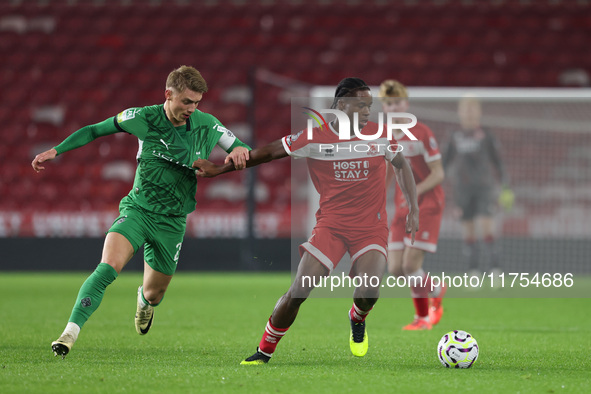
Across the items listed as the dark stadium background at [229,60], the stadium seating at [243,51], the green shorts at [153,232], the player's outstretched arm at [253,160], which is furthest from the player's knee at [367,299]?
the stadium seating at [243,51]

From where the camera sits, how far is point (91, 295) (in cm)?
505

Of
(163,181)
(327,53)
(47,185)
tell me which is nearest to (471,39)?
(327,53)

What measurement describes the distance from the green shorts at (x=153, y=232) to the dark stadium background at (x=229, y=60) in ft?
29.3

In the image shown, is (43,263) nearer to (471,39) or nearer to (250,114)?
(250,114)

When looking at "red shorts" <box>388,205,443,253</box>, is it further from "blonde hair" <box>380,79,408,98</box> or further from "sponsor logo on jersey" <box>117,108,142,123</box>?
"sponsor logo on jersey" <box>117,108,142,123</box>

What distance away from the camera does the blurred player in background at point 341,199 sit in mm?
4992

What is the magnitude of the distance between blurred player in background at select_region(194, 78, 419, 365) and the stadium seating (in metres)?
10.7

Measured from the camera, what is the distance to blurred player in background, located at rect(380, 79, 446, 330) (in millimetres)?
6883

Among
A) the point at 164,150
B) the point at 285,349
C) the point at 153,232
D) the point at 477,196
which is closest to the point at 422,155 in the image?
the point at 285,349

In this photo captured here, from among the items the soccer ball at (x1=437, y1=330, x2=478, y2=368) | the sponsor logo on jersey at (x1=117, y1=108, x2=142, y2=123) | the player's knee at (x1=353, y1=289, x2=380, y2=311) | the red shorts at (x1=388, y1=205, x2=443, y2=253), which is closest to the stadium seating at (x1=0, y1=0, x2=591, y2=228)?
the red shorts at (x1=388, y1=205, x2=443, y2=253)

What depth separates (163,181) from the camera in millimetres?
5512

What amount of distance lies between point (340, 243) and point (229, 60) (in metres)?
12.7

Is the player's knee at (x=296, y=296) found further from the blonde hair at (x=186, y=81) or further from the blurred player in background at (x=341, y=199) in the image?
the blonde hair at (x=186, y=81)

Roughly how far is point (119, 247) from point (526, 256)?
803 centimetres
